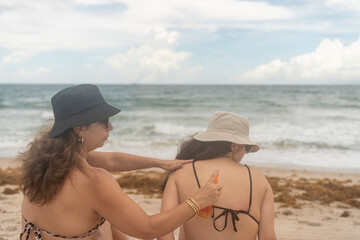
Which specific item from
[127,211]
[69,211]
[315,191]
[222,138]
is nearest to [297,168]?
[315,191]

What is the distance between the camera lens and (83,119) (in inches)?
79.0

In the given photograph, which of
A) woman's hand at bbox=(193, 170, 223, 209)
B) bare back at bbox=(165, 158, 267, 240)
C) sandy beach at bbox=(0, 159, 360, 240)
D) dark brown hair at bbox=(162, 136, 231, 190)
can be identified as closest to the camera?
woman's hand at bbox=(193, 170, 223, 209)

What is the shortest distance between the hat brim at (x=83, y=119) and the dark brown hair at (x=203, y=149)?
743 mm

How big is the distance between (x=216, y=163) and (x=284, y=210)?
351 centimetres

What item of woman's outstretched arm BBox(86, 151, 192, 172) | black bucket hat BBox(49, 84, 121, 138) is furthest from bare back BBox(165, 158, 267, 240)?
black bucket hat BBox(49, 84, 121, 138)

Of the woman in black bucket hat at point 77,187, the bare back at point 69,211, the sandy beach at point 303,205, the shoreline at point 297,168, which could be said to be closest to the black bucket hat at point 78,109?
the woman in black bucket hat at point 77,187

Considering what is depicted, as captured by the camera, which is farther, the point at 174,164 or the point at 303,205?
the point at 303,205

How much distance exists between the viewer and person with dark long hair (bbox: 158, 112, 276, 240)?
7.92ft

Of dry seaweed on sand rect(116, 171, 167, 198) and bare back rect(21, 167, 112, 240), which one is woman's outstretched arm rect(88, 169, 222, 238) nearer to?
bare back rect(21, 167, 112, 240)

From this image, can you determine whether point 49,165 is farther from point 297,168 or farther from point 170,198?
point 297,168

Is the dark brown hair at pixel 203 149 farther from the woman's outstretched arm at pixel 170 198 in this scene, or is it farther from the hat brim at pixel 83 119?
the hat brim at pixel 83 119

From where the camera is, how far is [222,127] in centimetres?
254

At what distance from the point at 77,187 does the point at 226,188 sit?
92 cm

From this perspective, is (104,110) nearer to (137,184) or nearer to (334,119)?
(137,184)
